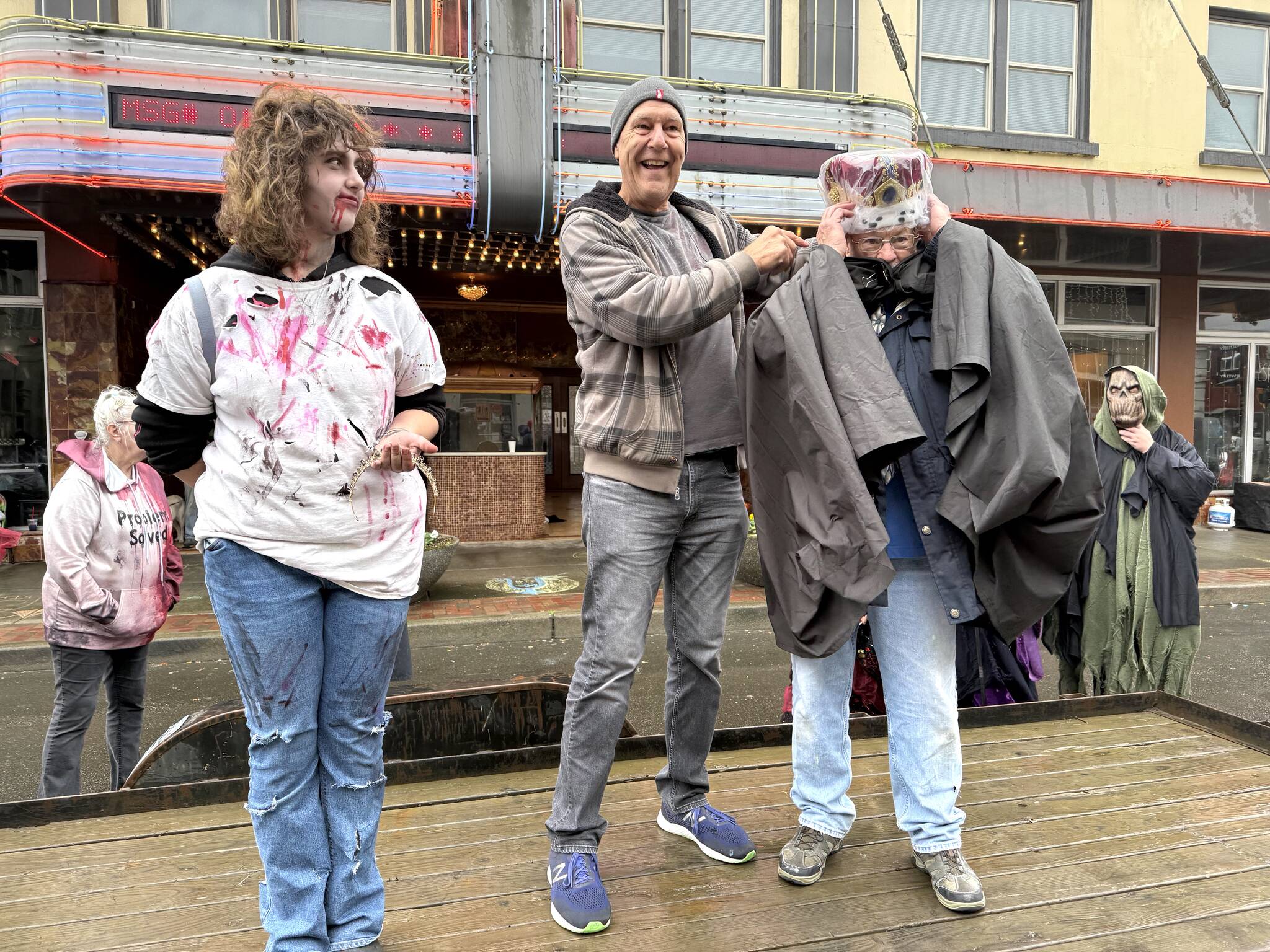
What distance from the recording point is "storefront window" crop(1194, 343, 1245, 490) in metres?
13.5

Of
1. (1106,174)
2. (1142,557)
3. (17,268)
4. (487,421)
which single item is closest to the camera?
(1142,557)

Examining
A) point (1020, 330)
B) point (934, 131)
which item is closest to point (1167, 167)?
point (934, 131)

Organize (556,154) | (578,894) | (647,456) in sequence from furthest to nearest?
(556,154), (647,456), (578,894)

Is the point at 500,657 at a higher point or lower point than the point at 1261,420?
lower

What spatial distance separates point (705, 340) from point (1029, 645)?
7.32 feet

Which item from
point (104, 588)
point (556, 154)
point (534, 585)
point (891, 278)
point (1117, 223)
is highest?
point (556, 154)

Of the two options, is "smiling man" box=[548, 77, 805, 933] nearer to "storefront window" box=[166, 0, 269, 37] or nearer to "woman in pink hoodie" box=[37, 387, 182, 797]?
"woman in pink hoodie" box=[37, 387, 182, 797]

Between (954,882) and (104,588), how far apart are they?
3.21 meters

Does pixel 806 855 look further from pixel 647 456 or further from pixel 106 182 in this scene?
pixel 106 182

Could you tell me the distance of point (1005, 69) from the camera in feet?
38.7

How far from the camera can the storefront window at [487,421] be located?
13.8 m

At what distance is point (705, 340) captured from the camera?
2.42 metres

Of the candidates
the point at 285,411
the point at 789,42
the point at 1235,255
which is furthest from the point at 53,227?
the point at 1235,255

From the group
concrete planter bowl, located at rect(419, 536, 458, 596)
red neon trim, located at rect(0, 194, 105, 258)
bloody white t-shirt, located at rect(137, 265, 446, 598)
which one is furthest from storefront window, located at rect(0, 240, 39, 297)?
bloody white t-shirt, located at rect(137, 265, 446, 598)
